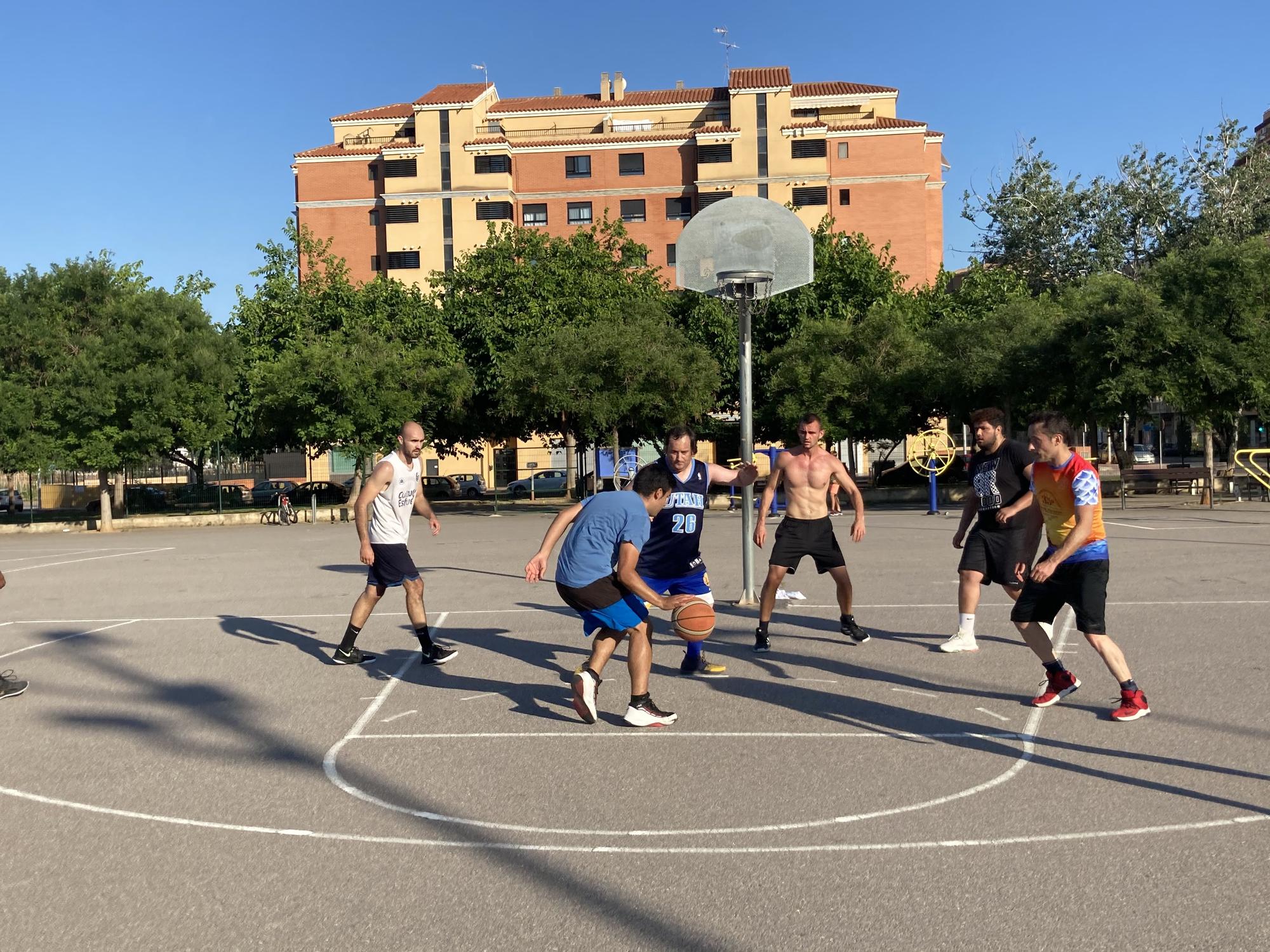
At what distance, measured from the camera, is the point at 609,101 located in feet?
243

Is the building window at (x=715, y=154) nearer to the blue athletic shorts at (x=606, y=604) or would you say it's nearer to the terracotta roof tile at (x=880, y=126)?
the terracotta roof tile at (x=880, y=126)

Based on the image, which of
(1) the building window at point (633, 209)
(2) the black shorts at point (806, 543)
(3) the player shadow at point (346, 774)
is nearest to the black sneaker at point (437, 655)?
(3) the player shadow at point (346, 774)

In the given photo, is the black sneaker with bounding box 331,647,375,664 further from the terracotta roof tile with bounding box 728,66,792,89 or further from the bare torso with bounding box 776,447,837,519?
the terracotta roof tile with bounding box 728,66,792,89

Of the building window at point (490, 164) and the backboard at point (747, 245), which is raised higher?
the building window at point (490, 164)

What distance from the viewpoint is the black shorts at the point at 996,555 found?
910 centimetres

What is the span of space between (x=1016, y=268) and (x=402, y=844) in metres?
57.6

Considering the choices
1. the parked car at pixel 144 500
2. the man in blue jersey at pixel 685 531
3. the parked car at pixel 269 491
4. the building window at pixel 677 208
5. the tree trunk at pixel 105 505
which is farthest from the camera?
the building window at pixel 677 208

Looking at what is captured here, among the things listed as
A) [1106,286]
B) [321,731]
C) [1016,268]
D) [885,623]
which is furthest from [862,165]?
[321,731]

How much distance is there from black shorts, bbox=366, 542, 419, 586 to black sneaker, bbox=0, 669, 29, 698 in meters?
2.57

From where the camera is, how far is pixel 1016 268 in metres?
57.8

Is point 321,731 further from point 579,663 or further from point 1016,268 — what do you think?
point 1016,268

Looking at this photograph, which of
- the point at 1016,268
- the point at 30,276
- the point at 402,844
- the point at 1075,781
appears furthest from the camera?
the point at 1016,268

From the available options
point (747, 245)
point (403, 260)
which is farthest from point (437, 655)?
point (403, 260)

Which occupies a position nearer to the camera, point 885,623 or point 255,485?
point 885,623
